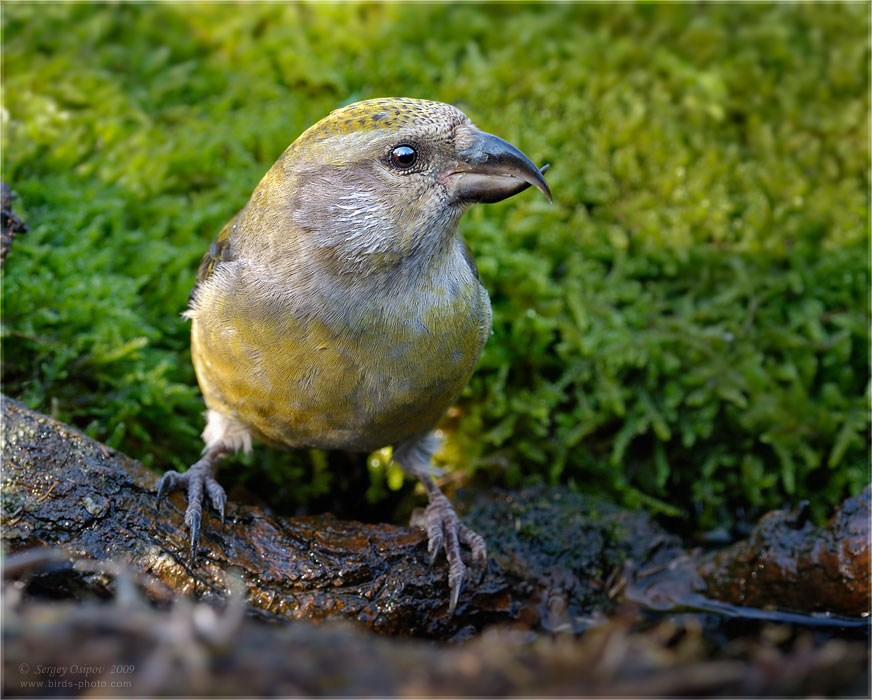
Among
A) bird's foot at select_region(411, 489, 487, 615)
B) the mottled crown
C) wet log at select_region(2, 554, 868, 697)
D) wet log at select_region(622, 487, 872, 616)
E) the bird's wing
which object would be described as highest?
the mottled crown

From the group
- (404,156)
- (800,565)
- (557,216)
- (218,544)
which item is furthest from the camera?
(557,216)

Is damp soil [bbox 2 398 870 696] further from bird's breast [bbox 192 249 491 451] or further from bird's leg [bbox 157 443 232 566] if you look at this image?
bird's breast [bbox 192 249 491 451]

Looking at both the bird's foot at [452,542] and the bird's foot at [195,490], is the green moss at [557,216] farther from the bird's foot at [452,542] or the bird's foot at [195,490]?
the bird's foot at [452,542]

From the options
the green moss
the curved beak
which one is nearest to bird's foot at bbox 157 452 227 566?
the green moss

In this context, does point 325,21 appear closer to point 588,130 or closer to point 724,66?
point 588,130

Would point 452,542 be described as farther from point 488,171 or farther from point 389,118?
point 389,118

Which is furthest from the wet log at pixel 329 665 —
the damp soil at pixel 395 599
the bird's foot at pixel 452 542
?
the bird's foot at pixel 452 542

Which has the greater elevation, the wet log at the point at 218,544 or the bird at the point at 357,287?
the bird at the point at 357,287

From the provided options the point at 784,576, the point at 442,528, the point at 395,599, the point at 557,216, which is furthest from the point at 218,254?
the point at 784,576
